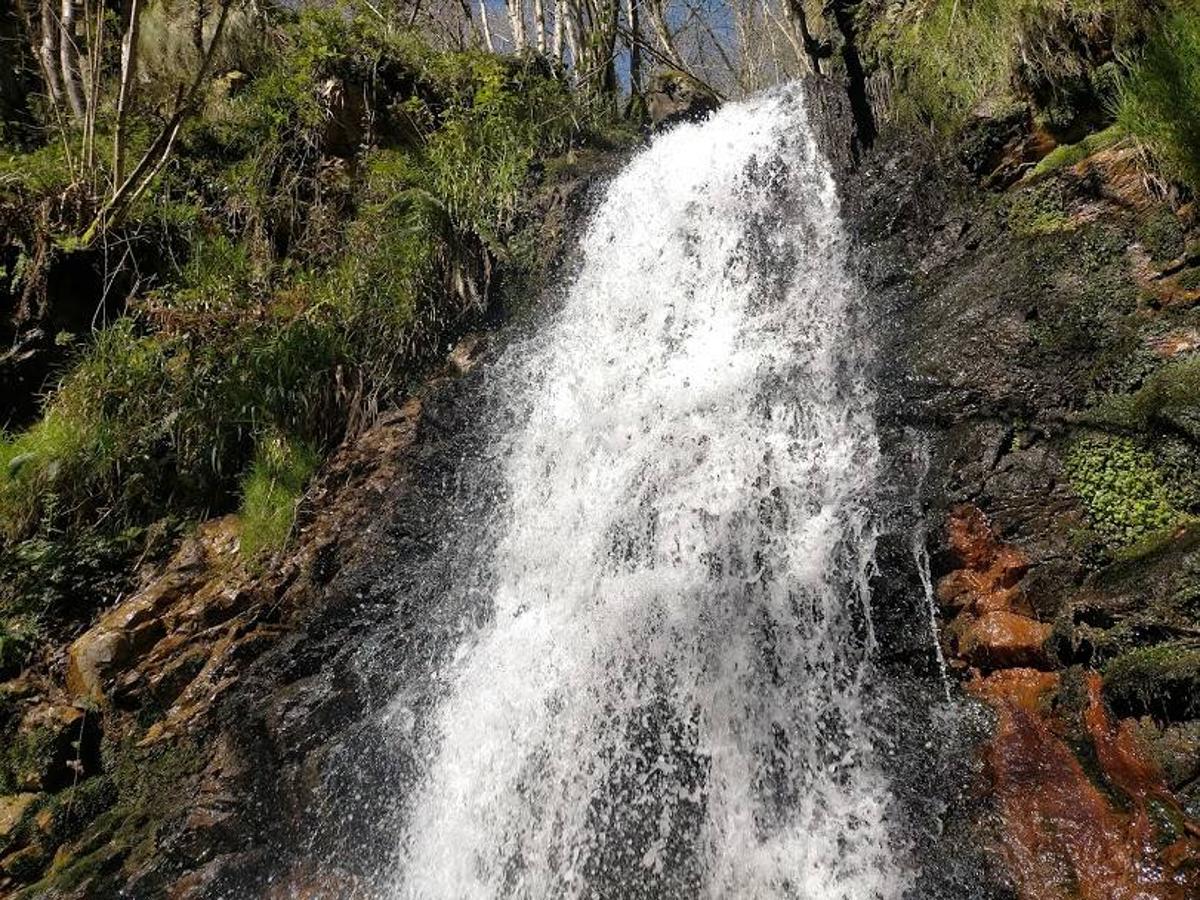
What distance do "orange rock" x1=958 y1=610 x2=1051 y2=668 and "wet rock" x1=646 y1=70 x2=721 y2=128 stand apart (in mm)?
7794

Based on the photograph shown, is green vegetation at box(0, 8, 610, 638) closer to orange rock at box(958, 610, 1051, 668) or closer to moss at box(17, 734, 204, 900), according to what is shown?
moss at box(17, 734, 204, 900)

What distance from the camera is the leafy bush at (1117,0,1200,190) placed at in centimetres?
359

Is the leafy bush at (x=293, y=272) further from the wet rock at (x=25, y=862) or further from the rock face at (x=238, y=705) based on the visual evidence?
the wet rock at (x=25, y=862)

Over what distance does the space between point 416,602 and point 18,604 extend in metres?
2.63

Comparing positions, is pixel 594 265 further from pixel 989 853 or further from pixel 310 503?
pixel 989 853

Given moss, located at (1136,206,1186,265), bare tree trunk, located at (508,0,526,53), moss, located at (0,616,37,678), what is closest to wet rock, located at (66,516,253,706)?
moss, located at (0,616,37,678)

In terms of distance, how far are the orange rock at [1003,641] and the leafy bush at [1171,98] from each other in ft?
7.35

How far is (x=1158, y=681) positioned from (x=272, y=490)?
17.0ft

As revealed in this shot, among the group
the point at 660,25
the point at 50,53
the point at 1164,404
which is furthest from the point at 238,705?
the point at 660,25

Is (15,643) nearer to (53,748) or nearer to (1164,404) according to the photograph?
(53,748)

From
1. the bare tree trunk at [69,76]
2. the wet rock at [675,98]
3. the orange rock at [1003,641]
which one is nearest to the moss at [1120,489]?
the orange rock at [1003,641]

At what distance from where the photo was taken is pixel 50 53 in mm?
7730

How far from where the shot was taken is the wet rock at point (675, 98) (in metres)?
9.57

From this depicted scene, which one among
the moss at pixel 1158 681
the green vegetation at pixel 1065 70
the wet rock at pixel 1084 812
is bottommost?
the wet rock at pixel 1084 812
